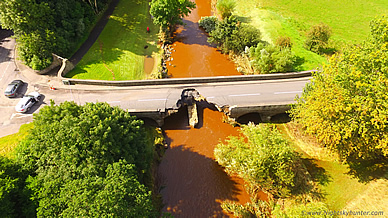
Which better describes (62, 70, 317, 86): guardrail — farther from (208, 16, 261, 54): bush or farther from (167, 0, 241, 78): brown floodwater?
(208, 16, 261, 54): bush

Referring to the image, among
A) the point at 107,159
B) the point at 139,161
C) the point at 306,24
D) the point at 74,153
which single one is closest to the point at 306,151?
the point at 139,161

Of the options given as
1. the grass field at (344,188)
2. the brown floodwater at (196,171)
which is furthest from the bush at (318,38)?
the brown floodwater at (196,171)

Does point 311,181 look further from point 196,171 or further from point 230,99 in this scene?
point 230,99

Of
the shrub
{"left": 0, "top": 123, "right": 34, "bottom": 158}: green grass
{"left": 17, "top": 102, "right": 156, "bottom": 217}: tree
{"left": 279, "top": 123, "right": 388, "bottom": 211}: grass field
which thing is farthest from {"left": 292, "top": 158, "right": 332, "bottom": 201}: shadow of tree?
{"left": 0, "top": 123, "right": 34, "bottom": 158}: green grass

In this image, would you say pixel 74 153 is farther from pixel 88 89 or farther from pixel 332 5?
pixel 332 5

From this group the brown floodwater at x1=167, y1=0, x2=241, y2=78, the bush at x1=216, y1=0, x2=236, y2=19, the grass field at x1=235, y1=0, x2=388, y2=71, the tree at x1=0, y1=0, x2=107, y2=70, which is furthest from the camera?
the bush at x1=216, y1=0, x2=236, y2=19

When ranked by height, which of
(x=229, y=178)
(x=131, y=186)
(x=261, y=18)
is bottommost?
(x=229, y=178)

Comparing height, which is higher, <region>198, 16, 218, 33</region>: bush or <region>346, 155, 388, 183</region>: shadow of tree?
<region>198, 16, 218, 33</region>: bush
